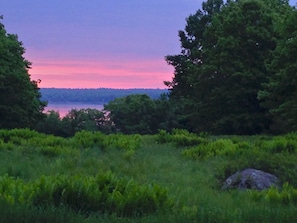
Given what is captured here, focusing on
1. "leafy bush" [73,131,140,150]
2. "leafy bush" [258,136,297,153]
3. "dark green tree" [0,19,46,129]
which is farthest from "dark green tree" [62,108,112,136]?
"leafy bush" [258,136,297,153]

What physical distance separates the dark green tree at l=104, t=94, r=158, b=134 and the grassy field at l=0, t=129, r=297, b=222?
169ft

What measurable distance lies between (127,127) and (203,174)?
6217cm

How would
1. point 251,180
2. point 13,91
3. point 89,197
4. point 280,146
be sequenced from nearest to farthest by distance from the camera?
1. point 89,197
2. point 251,180
3. point 280,146
4. point 13,91

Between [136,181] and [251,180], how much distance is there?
7.29 ft

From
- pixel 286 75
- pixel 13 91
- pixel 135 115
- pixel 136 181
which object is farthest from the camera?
pixel 135 115

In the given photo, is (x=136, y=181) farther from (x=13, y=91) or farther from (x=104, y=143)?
(x=13, y=91)

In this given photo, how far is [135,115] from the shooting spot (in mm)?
78312

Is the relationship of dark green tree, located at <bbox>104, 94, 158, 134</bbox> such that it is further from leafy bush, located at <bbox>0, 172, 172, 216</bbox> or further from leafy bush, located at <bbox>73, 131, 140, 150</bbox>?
leafy bush, located at <bbox>0, 172, 172, 216</bbox>

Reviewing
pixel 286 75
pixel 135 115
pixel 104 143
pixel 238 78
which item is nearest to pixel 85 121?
pixel 135 115

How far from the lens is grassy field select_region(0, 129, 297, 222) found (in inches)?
263

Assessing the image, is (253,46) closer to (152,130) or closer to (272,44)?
(272,44)

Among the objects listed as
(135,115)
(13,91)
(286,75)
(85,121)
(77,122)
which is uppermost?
(286,75)

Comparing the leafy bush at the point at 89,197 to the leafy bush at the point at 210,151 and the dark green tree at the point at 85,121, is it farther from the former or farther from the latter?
the dark green tree at the point at 85,121

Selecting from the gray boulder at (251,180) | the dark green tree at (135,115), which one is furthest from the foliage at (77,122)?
the gray boulder at (251,180)
